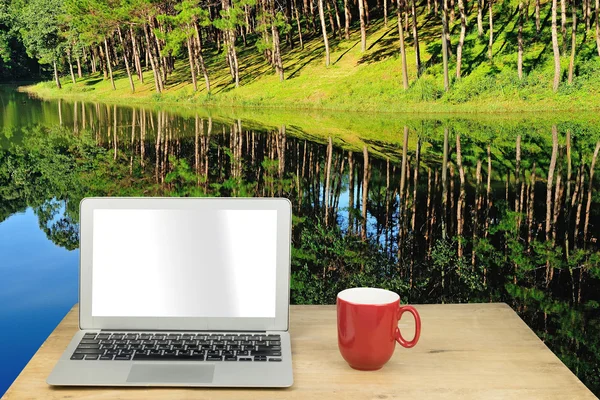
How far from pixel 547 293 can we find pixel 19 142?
18596mm

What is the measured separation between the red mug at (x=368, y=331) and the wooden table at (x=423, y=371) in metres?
0.05

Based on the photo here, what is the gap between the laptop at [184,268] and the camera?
6.72 ft

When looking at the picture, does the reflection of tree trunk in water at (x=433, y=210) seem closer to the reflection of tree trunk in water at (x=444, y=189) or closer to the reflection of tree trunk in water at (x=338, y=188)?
the reflection of tree trunk in water at (x=444, y=189)

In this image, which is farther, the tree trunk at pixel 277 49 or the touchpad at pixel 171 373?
the tree trunk at pixel 277 49

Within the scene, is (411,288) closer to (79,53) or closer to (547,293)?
(547,293)

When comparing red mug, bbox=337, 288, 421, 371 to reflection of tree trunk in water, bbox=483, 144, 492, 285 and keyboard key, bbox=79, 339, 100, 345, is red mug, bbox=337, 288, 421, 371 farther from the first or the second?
reflection of tree trunk in water, bbox=483, 144, 492, 285

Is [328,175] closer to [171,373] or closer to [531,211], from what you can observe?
[531,211]

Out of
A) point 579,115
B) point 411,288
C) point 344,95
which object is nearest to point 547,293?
point 411,288

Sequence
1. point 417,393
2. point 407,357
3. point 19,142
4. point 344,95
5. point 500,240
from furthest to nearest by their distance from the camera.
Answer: point 344,95 < point 19,142 < point 500,240 < point 407,357 < point 417,393

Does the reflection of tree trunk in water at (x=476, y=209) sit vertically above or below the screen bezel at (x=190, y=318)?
below

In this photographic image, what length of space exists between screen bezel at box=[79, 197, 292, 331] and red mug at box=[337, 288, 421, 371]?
9.1 inches

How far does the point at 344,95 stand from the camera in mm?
32000

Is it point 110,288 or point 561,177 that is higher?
point 110,288

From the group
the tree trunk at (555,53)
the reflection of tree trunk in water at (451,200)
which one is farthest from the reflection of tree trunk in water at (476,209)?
the tree trunk at (555,53)
